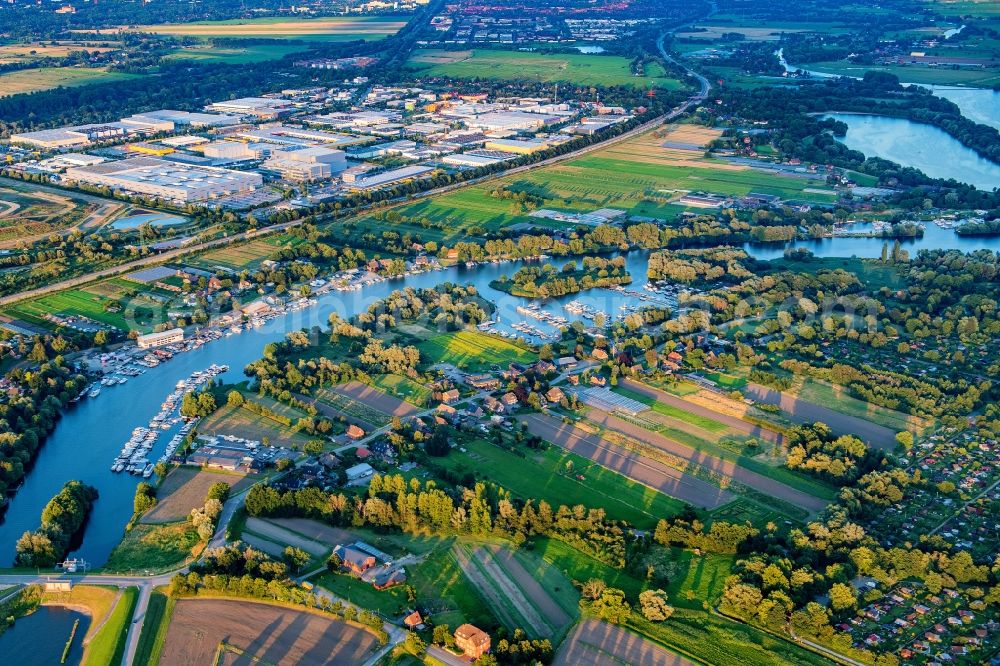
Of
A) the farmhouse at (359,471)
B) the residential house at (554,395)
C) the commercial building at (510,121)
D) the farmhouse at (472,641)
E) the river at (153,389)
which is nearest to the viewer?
the farmhouse at (472,641)

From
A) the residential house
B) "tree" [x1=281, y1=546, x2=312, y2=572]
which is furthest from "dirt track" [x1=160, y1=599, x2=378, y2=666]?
the residential house

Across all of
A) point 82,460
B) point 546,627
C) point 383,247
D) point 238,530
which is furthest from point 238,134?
point 546,627

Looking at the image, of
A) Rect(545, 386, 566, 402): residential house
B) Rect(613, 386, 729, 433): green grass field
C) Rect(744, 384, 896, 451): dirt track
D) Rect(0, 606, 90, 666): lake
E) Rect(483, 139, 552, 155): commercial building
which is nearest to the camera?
Rect(0, 606, 90, 666): lake

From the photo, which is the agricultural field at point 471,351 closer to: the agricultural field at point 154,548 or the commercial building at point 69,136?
the agricultural field at point 154,548

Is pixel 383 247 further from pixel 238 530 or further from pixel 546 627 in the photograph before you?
pixel 546 627

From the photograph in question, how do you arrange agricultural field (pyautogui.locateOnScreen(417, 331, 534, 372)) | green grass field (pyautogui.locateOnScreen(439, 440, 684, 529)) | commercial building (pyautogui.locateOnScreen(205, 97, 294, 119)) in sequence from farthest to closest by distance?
1. commercial building (pyautogui.locateOnScreen(205, 97, 294, 119))
2. agricultural field (pyautogui.locateOnScreen(417, 331, 534, 372))
3. green grass field (pyautogui.locateOnScreen(439, 440, 684, 529))

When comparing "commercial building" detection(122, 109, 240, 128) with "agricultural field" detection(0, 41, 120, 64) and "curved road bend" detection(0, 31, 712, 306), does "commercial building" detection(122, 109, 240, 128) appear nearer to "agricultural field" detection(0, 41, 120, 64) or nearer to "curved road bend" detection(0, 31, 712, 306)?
"curved road bend" detection(0, 31, 712, 306)

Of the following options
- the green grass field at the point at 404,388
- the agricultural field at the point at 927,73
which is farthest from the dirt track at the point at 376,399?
the agricultural field at the point at 927,73
